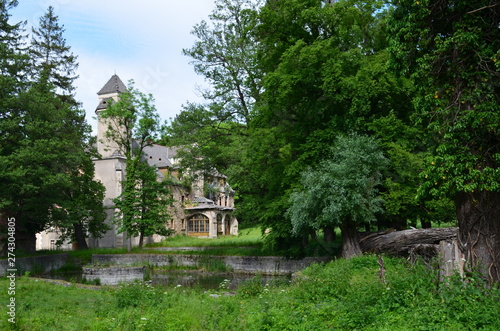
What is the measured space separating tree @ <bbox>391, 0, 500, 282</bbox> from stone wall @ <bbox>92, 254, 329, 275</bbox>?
12460mm

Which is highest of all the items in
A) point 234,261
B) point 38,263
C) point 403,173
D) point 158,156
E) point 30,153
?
point 158,156

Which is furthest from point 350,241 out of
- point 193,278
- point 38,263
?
point 38,263

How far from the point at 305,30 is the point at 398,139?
6997 millimetres

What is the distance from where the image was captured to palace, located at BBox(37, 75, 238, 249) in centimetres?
4312

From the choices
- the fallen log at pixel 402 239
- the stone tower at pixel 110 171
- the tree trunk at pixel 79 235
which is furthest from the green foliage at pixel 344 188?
the stone tower at pixel 110 171

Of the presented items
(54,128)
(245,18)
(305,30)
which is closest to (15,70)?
(54,128)

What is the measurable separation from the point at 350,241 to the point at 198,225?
106ft

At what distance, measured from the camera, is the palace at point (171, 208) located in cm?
4312

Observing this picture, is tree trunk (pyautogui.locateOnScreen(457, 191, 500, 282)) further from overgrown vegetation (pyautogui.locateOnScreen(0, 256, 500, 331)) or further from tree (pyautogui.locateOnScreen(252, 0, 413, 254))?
tree (pyautogui.locateOnScreen(252, 0, 413, 254))

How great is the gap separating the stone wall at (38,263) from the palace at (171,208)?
9.98m

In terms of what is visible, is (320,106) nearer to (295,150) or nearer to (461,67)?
(295,150)

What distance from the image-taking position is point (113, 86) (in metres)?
45.3

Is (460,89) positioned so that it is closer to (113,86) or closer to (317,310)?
(317,310)

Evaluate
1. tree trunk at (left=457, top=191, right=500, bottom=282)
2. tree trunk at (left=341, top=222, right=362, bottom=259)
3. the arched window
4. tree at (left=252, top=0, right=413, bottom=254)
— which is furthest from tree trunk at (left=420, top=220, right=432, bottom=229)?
the arched window
